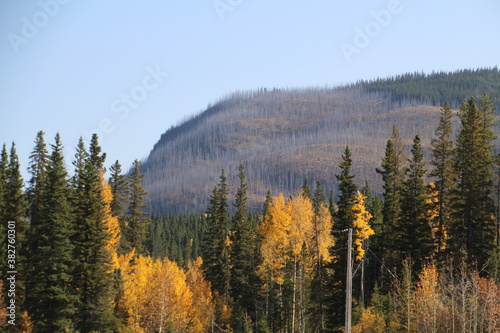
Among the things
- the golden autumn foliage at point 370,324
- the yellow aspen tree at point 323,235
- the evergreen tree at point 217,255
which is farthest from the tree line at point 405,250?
the evergreen tree at point 217,255

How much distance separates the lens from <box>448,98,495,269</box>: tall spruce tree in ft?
157

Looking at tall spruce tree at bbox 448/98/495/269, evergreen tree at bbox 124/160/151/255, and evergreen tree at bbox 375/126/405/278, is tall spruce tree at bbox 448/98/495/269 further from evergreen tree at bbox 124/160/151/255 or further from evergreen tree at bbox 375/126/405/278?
evergreen tree at bbox 124/160/151/255

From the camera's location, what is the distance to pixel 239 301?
69.4 m

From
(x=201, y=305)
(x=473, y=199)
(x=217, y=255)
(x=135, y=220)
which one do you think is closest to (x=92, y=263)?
(x=135, y=220)

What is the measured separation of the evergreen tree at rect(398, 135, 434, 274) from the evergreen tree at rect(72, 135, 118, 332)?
27174 millimetres

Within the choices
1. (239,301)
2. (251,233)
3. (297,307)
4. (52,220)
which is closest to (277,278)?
(297,307)

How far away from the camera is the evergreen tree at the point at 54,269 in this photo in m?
43.8

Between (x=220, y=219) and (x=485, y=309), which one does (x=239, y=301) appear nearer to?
(x=220, y=219)

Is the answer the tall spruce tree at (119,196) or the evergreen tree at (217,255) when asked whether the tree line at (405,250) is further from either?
the tall spruce tree at (119,196)

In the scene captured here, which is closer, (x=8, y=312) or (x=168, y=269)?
(x=8, y=312)

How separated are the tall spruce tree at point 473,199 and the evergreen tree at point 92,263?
29.3 metres

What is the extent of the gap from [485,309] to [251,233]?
4166 cm

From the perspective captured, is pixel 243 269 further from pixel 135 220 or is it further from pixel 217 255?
pixel 135 220

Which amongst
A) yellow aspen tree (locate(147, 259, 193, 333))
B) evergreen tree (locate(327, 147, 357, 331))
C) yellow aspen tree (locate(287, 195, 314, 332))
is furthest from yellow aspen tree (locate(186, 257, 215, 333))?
evergreen tree (locate(327, 147, 357, 331))
